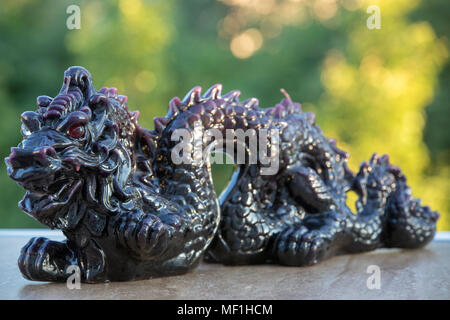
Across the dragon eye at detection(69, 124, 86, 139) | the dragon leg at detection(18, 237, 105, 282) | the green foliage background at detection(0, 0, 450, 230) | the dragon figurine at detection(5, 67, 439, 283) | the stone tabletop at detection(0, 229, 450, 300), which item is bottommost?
the stone tabletop at detection(0, 229, 450, 300)

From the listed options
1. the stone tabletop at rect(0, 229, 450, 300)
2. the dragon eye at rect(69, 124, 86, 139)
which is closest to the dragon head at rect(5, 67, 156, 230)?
the dragon eye at rect(69, 124, 86, 139)

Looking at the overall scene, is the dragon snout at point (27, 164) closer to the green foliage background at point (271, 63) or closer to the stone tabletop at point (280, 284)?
the stone tabletop at point (280, 284)

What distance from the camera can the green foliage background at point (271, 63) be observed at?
11.3 ft

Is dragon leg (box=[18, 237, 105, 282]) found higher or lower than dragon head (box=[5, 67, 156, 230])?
lower

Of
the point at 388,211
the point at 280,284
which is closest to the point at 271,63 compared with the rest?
the point at 388,211

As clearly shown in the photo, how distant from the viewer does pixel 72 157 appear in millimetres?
956

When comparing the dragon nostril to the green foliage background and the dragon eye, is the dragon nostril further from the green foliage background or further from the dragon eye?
the green foliage background

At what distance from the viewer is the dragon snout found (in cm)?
93

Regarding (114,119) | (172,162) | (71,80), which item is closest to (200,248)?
(172,162)

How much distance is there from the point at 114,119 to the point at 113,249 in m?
0.26

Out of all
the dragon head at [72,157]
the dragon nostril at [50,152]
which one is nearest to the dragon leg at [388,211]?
the dragon head at [72,157]

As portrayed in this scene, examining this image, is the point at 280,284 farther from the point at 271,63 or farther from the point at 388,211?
the point at 271,63
